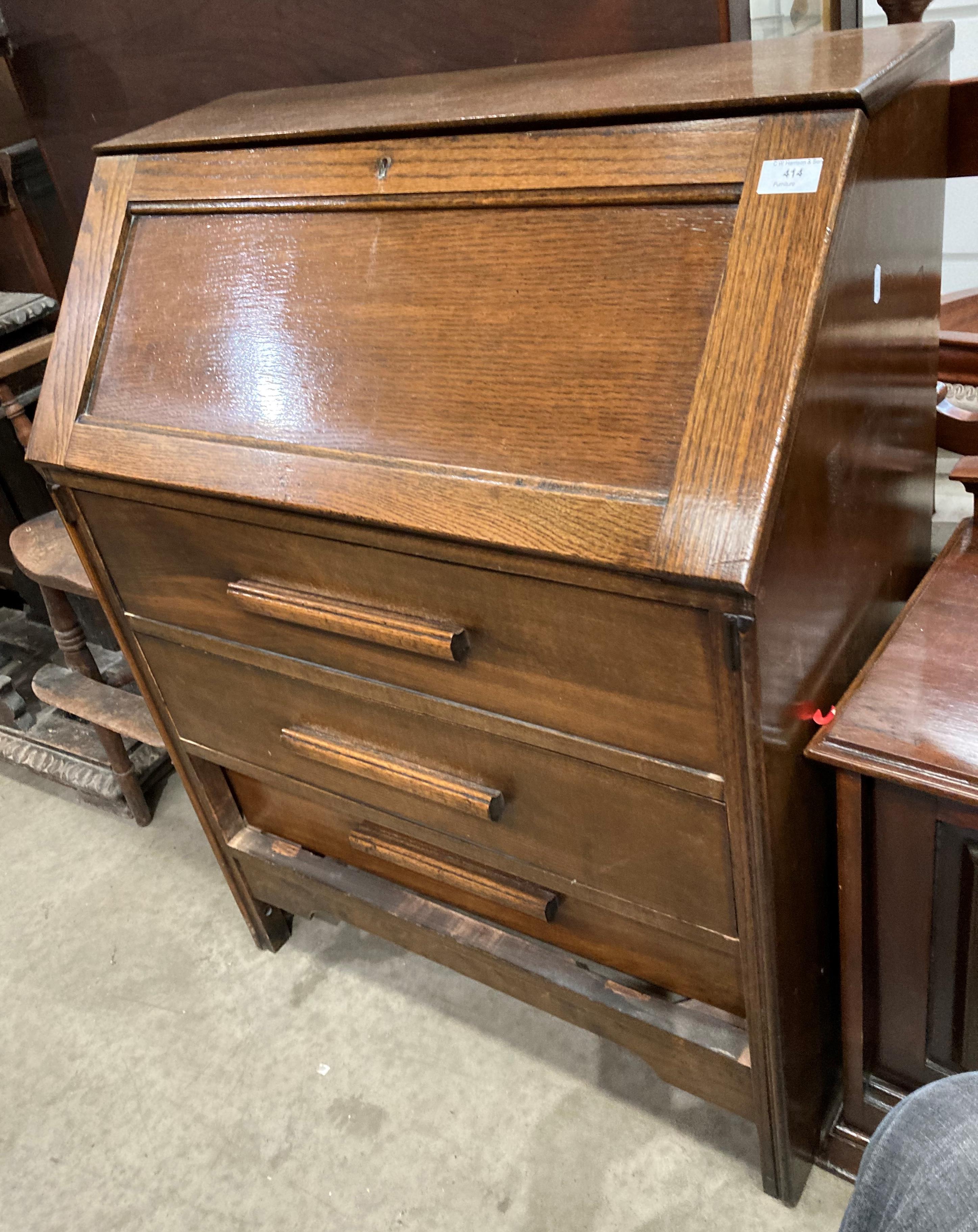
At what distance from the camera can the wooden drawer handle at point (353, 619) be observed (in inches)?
36.2

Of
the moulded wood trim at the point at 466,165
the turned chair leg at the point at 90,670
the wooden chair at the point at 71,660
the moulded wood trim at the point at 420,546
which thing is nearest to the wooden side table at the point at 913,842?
the moulded wood trim at the point at 420,546

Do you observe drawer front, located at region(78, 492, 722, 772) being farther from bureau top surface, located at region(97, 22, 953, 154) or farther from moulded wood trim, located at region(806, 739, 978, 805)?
bureau top surface, located at region(97, 22, 953, 154)

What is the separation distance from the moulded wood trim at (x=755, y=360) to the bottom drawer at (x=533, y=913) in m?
0.47

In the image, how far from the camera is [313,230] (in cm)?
99

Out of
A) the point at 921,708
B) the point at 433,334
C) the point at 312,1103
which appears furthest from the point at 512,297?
the point at 312,1103

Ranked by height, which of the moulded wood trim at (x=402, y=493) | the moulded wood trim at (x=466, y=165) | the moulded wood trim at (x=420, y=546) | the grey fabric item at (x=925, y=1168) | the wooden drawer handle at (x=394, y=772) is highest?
the moulded wood trim at (x=466, y=165)

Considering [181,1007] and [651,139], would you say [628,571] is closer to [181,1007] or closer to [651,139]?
[651,139]

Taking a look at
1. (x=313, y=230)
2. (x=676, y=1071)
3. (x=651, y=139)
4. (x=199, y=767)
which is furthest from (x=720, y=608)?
(x=199, y=767)

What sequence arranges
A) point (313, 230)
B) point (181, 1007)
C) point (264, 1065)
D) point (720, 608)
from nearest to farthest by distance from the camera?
point (720, 608)
point (313, 230)
point (264, 1065)
point (181, 1007)

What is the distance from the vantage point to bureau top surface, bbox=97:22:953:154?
752mm

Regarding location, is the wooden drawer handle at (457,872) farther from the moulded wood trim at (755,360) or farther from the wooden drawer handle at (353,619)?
the moulded wood trim at (755,360)

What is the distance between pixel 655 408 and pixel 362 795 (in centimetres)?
68

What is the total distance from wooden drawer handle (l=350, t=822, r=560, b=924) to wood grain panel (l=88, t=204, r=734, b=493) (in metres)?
0.57

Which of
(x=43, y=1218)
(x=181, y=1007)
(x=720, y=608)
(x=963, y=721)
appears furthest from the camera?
(x=181, y=1007)
